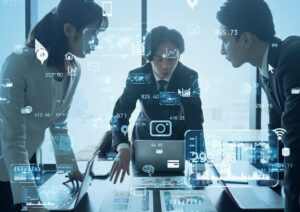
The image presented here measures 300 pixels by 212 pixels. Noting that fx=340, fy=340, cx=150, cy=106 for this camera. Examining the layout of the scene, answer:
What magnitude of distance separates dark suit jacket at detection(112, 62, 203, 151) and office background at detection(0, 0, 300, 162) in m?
0.02

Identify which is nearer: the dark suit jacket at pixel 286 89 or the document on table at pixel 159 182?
the dark suit jacket at pixel 286 89

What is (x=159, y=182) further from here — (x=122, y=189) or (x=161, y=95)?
(x=161, y=95)

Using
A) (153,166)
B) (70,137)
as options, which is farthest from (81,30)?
(153,166)

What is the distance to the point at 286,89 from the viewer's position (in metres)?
0.88

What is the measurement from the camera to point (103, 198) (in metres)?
0.96

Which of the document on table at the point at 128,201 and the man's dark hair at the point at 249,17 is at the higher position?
the man's dark hair at the point at 249,17

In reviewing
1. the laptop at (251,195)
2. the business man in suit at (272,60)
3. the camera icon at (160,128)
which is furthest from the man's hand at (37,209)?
the business man in suit at (272,60)

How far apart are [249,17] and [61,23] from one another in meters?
0.51

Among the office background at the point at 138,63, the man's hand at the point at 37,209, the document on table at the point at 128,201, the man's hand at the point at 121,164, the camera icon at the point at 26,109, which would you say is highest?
the office background at the point at 138,63

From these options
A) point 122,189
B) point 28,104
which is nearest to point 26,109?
point 28,104

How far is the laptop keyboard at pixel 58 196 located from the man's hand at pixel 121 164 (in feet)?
0.40

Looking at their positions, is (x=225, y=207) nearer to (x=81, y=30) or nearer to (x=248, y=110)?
(x=248, y=110)

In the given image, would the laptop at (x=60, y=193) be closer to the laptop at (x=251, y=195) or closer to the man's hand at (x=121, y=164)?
the man's hand at (x=121, y=164)

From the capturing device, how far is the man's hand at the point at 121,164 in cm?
96
